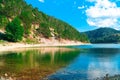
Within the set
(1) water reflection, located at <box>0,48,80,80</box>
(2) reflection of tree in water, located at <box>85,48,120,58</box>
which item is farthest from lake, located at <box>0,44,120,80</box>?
→ (2) reflection of tree in water, located at <box>85,48,120,58</box>

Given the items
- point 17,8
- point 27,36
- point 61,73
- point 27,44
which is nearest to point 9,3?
point 17,8

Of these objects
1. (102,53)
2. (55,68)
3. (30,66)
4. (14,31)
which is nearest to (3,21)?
(14,31)

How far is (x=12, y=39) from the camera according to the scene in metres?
144

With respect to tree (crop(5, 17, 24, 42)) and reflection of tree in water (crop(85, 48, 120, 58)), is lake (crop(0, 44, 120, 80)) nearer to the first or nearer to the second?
reflection of tree in water (crop(85, 48, 120, 58))

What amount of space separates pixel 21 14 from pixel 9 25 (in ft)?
137

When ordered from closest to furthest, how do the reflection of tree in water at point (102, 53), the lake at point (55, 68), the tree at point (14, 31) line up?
the lake at point (55, 68)
the reflection of tree in water at point (102, 53)
the tree at point (14, 31)

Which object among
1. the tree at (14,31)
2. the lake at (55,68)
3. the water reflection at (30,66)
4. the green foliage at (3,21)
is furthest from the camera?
the green foliage at (3,21)

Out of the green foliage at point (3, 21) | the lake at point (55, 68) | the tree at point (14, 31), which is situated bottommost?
the lake at point (55, 68)

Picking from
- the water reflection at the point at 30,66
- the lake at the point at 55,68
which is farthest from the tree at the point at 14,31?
the lake at the point at 55,68

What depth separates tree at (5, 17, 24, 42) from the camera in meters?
143

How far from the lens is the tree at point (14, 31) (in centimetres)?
14288

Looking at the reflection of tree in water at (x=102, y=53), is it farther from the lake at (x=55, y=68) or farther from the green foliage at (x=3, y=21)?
the green foliage at (x=3, y=21)

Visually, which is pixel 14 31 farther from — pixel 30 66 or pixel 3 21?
pixel 30 66

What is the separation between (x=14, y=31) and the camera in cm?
14812
